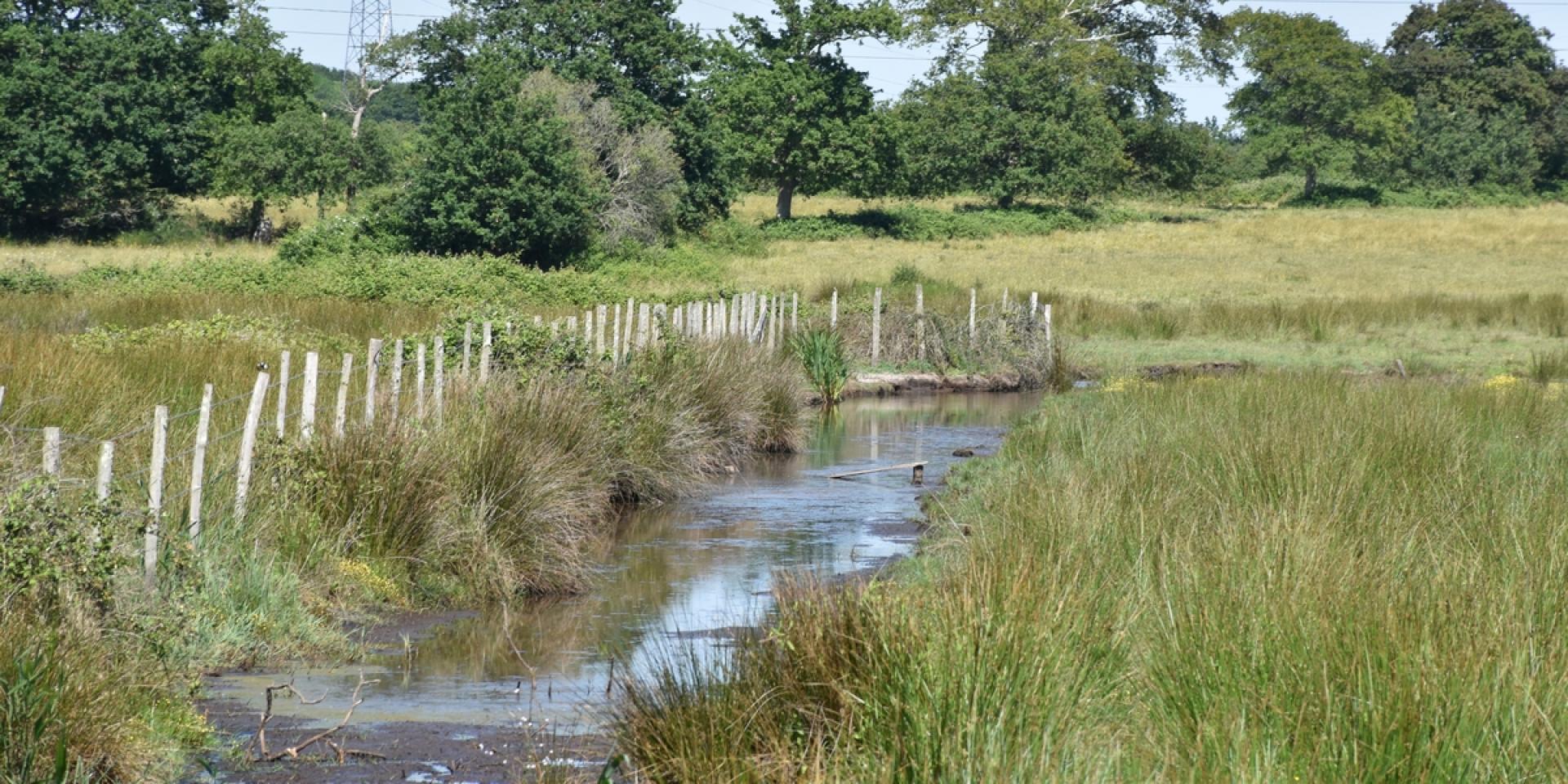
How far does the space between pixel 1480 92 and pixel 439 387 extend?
90.5 metres

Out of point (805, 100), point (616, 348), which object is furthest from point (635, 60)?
point (616, 348)

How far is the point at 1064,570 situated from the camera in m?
7.18

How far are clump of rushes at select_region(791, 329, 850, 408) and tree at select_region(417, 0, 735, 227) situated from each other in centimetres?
2556

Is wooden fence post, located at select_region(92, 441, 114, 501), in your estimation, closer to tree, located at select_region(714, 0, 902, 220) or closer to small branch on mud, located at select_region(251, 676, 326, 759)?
small branch on mud, located at select_region(251, 676, 326, 759)

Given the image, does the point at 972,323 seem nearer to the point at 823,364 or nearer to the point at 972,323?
the point at 972,323

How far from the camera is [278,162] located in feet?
180

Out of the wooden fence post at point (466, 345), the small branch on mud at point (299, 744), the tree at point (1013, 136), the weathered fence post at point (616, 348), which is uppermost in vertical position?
the tree at point (1013, 136)

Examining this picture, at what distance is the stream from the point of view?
806 centimetres

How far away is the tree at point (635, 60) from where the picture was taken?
2037 inches

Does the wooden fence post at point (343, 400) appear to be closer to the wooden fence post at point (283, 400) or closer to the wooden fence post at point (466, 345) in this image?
the wooden fence post at point (283, 400)

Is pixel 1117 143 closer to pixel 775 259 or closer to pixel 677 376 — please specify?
pixel 775 259

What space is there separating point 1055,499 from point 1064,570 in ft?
6.67

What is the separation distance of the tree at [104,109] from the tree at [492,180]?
54.9ft

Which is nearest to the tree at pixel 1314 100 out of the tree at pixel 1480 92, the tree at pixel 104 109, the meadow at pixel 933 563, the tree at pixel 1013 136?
the tree at pixel 1480 92
